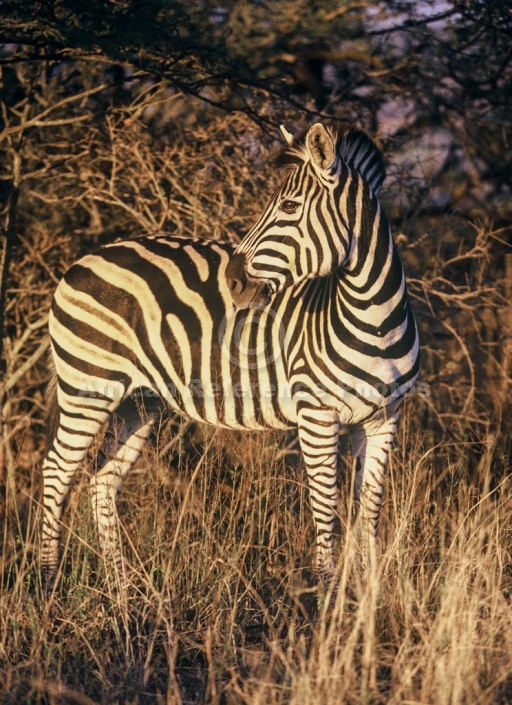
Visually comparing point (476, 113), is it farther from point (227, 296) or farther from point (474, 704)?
point (474, 704)

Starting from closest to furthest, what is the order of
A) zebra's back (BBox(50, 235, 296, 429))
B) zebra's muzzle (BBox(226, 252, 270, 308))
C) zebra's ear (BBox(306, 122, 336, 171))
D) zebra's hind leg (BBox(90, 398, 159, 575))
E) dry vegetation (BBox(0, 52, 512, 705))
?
dry vegetation (BBox(0, 52, 512, 705)), zebra's ear (BBox(306, 122, 336, 171)), zebra's muzzle (BBox(226, 252, 270, 308)), zebra's back (BBox(50, 235, 296, 429)), zebra's hind leg (BBox(90, 398, 159, 575))

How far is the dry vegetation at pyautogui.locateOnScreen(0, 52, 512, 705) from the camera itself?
121 inches

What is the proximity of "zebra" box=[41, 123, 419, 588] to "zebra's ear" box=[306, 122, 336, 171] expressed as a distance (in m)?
0.01

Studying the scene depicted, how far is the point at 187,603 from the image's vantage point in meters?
3.83

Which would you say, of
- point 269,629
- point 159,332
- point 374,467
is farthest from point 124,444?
point 269,629

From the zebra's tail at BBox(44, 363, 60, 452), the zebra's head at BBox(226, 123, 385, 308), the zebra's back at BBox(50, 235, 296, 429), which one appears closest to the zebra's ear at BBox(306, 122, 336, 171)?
the zebra's head at BBox(226, 123, 385, 308)

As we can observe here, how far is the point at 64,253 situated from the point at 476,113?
4.29 m

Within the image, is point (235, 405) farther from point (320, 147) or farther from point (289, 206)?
point (320, 147)

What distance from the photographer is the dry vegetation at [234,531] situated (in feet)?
10.1

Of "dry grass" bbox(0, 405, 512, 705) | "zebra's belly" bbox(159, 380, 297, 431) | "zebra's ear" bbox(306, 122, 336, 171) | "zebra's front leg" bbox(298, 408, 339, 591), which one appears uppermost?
"zebra's ear" bbox(306, 122, 336, 171)

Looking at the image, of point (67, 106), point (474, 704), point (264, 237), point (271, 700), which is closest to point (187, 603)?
point (271, 700)

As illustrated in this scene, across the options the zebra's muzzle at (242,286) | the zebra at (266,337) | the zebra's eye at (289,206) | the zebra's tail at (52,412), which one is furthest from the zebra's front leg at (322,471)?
the zebra's tail at (52,412)

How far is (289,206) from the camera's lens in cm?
423

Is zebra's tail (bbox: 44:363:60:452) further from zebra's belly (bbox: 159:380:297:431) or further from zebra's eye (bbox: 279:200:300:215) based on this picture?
zebra's eye (bbox: 279:200:300:215)
